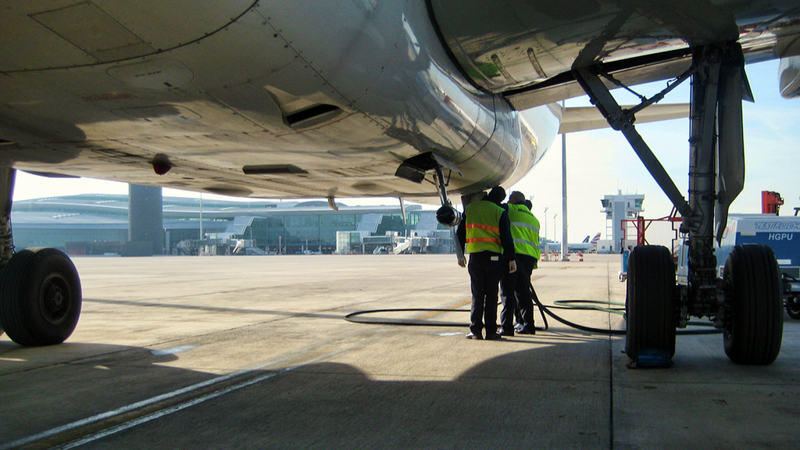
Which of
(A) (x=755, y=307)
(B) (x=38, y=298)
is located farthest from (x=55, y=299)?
(A) (x=755, y=307)

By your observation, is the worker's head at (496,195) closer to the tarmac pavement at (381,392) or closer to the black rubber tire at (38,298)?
the tarmac pavement at (381,392)

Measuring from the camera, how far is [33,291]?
5910 millimetres

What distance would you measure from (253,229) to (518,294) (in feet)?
270

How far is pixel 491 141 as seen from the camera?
5676mm

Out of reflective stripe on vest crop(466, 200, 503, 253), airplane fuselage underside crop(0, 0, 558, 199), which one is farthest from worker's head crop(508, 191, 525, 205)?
airplane fuselage underside crop(0, 0, 558, 199)

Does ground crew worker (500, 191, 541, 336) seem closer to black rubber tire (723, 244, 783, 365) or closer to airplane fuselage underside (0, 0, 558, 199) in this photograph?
airplane fuselage underside (0, 0, 558, 199)

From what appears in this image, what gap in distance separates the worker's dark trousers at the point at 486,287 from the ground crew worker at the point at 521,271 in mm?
391

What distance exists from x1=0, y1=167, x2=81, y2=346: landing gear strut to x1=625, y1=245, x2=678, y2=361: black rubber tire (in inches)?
219

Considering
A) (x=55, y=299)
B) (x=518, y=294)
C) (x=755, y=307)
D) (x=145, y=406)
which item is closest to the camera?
(x=145, y=406)

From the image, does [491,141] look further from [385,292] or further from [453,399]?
[385,292]

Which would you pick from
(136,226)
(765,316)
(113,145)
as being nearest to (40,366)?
(113,145)

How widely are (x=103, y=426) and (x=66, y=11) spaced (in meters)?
2.15

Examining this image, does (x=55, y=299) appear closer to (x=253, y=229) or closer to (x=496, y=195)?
(x=496, y=195)


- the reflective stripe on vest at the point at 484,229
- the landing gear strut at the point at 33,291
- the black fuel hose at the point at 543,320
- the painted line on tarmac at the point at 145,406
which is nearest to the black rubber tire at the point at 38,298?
the landing gear strut at the point at 33,291
